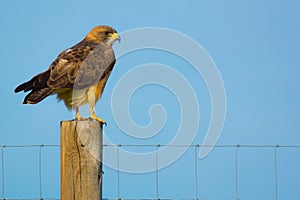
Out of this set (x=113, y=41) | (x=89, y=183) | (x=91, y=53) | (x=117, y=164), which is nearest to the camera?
(x=89, y=183)

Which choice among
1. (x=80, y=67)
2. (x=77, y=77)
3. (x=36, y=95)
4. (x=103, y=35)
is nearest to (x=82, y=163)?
(x=36, y=95)

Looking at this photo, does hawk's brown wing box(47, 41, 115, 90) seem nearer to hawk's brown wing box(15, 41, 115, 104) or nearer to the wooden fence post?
hawk's brown wing box(15, 41, 115, 104)

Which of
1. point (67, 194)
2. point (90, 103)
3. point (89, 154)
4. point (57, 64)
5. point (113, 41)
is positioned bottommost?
point (67, 194)

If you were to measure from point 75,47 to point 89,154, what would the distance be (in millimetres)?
2538

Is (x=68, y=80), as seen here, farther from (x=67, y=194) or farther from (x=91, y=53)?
(x=67, y=194)

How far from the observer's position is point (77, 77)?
5.57m

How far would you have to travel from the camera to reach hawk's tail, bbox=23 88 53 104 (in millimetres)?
5133

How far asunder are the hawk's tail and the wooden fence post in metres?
1.40

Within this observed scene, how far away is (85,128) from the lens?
3.84m

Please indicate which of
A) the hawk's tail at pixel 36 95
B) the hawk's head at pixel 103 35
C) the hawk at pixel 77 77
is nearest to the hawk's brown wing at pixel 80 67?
the hawk at pixel 77 77

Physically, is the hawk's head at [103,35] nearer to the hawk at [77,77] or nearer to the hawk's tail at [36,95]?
the hawk at [77,77]

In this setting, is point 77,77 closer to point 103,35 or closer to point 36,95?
point 36,95

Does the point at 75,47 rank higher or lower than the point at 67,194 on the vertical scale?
higher

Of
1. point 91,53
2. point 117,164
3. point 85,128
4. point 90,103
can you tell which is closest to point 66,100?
point 90,103
